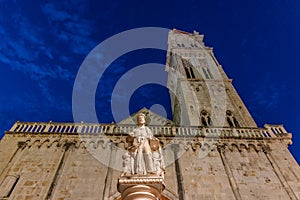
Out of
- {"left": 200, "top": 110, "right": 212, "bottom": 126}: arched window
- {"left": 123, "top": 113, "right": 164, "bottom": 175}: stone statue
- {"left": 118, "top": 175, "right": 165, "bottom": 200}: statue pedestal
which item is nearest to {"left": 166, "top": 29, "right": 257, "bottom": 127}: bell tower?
{"left": 200, "top": 110, "right": 212, "bottom": 126}: arched window

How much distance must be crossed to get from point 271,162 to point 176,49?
19547 millimetres

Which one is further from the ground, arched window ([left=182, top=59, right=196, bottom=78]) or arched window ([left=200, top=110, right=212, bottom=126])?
arched window ([left=182, top=59, right=196, bottom=78])

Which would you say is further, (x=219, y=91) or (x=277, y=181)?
(x=219, y=91)

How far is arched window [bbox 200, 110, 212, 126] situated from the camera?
18950 mm

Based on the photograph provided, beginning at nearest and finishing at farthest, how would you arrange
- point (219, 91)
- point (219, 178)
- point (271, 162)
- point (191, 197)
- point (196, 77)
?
point (191, 197)
point (219, 178)
point (271, 162)
point (219, 91)
point (196, 77)

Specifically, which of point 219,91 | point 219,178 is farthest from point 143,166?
point 219,91

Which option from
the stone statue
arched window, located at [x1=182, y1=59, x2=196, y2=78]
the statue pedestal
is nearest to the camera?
the statue pedestal

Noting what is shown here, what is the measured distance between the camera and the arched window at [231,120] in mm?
18491

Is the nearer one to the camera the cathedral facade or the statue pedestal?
the statue pedestal

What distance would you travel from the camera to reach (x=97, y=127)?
1516cm

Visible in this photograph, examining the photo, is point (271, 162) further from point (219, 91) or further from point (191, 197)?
point (219, 91)

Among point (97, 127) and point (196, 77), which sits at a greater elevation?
point (196, 77)

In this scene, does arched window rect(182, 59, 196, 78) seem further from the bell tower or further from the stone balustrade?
the stone balustrade

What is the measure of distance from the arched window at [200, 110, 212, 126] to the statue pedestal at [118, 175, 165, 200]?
14.1m
